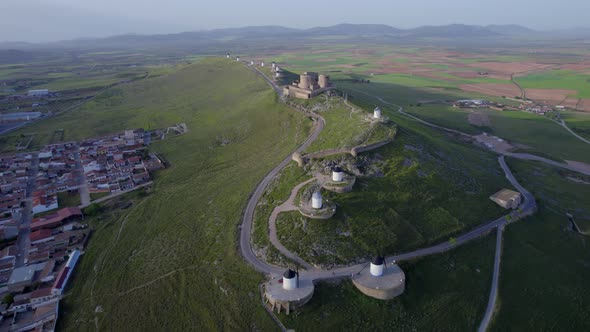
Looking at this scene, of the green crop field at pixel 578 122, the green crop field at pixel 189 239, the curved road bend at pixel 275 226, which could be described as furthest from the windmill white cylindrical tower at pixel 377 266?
the green crop field at pixel 578 122

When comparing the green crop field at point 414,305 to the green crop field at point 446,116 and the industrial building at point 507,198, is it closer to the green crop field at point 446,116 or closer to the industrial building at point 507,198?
the industrial building at point 507,198

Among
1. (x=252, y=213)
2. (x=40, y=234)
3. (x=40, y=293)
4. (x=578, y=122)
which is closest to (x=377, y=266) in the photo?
(x=252, y=213)

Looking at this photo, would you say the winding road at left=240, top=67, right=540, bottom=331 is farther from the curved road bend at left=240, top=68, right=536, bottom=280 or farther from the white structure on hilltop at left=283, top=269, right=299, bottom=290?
the white structure on hilltop at left=283, top=269, right=299, bottom=290

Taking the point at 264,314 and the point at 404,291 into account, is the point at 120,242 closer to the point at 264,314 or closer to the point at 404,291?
the point at 264,314

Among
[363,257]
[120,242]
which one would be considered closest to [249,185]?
[120,242]

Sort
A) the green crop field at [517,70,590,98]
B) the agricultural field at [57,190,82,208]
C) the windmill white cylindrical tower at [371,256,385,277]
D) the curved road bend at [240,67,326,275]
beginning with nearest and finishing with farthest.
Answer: the windmill white cylindrical tower at [371,256,385,277], the curved road bend at [240,67,326,275], the agricultural field at [57,190,82,208], the green crop field at [517,70,590,98]

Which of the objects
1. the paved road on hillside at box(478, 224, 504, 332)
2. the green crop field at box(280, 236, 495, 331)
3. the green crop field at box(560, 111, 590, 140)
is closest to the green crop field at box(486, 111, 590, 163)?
the green crop field at box(560, 111, 590, 140)
